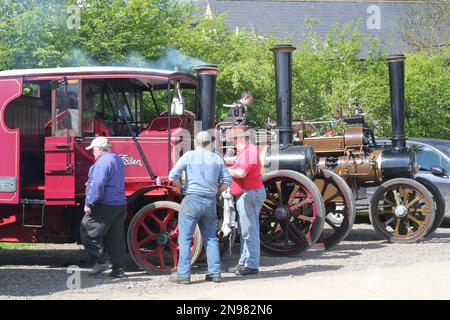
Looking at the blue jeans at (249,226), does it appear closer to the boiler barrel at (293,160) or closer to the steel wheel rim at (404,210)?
the boiler barrel at (293,160)

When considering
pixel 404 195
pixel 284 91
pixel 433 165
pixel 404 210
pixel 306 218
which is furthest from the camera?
pixel 433 165

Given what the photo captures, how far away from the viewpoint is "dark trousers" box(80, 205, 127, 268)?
798 cm

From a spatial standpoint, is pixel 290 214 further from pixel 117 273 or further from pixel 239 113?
pixel 117 273

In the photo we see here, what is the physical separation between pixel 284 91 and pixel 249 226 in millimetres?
2649

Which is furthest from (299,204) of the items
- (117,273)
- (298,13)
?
(298,13)

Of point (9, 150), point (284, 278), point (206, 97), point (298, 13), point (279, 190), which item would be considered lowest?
point (284, 278)

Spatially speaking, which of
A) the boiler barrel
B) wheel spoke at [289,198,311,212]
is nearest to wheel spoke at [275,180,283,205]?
wheel spoke at [289,198,311,212]

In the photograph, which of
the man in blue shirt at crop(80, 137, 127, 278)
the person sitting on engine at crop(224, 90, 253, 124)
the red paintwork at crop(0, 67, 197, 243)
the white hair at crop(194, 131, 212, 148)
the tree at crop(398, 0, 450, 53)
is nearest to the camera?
the white hair at crop(194, 131, 212, 148)

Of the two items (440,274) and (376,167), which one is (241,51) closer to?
(376,167)

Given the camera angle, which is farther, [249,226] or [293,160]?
[293,160]

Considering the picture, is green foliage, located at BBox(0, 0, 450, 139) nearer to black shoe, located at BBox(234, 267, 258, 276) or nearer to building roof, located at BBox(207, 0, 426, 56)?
black shoe, located at BBox(234, 267, 258, 276)

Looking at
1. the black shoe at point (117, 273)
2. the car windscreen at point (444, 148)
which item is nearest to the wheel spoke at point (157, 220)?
the black shoe at point (117, 273)

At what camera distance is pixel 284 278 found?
7750 millimetres

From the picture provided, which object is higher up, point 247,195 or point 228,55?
point 228,55
